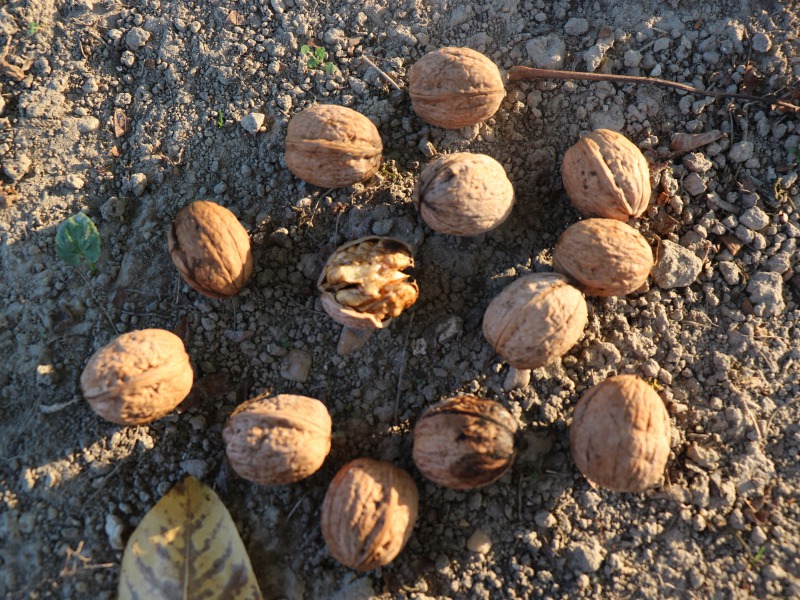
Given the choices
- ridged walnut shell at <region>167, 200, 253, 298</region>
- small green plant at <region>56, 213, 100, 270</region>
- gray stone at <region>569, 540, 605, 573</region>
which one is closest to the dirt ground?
gray stone at <region>569, 540, 605, 573</region>

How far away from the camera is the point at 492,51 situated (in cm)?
408

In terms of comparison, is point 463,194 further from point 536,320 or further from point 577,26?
point 577,26

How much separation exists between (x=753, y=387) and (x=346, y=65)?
3350 millimetres

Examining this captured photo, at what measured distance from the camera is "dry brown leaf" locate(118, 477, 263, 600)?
3.27m

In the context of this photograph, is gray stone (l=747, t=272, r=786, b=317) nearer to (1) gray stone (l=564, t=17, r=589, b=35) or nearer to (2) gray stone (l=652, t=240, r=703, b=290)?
(2) gray stone (l=652, t=240, r=703, b=290)

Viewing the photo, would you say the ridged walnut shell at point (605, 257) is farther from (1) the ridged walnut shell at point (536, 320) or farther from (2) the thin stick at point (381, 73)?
(2) the thin stick at point (381, 73)

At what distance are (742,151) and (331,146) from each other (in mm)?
2662

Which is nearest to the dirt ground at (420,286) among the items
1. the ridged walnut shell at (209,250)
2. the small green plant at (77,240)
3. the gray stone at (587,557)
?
the gray stone at (587,557)

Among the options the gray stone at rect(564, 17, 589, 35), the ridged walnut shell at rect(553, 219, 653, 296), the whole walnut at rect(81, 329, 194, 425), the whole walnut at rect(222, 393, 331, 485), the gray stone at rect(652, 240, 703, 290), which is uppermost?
the gray stone at rect(564, 17, 589, 35)

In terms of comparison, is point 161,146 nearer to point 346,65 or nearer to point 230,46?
point 230,46

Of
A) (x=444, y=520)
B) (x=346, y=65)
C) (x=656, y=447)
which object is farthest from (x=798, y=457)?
(x=346, y=65)

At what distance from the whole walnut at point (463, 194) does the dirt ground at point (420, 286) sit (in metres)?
0.24

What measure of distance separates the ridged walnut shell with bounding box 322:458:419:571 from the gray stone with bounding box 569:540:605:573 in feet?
3.08

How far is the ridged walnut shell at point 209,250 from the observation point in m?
3.50
